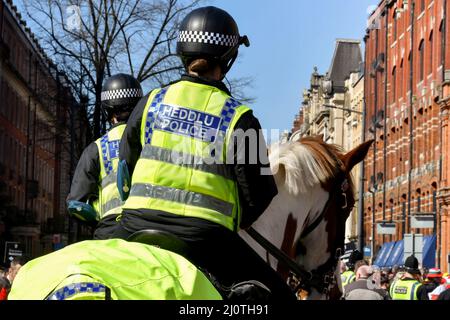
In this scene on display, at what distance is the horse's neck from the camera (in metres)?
6.20

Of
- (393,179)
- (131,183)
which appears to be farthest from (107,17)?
(393,179)

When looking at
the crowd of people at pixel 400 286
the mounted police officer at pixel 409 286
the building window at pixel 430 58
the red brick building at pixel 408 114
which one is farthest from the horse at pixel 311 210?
the building window at pixel 430 58

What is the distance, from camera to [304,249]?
6785mm

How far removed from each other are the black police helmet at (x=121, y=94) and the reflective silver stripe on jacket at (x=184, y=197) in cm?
343

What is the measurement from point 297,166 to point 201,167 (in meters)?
1.49

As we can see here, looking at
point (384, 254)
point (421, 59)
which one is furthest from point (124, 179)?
point (384, 254)

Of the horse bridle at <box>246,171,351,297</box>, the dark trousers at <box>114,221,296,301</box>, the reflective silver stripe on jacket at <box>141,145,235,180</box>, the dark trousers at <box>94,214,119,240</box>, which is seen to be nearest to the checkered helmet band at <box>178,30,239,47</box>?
the reflective silver stripe on jacket at <box>141,145,235,180</box>

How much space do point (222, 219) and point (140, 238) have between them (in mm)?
381

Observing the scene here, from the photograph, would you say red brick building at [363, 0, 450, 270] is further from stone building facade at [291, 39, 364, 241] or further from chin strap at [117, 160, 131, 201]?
chin strap at [117, 160, 131, 201]

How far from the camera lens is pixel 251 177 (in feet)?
16.9

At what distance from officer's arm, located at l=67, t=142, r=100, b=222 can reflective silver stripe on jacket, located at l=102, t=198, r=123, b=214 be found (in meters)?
0.07

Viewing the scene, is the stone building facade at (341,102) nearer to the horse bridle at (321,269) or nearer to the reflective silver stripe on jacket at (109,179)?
the reflective silver stripe on jacket at (109,179)

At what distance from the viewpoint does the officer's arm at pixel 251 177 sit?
511cm
